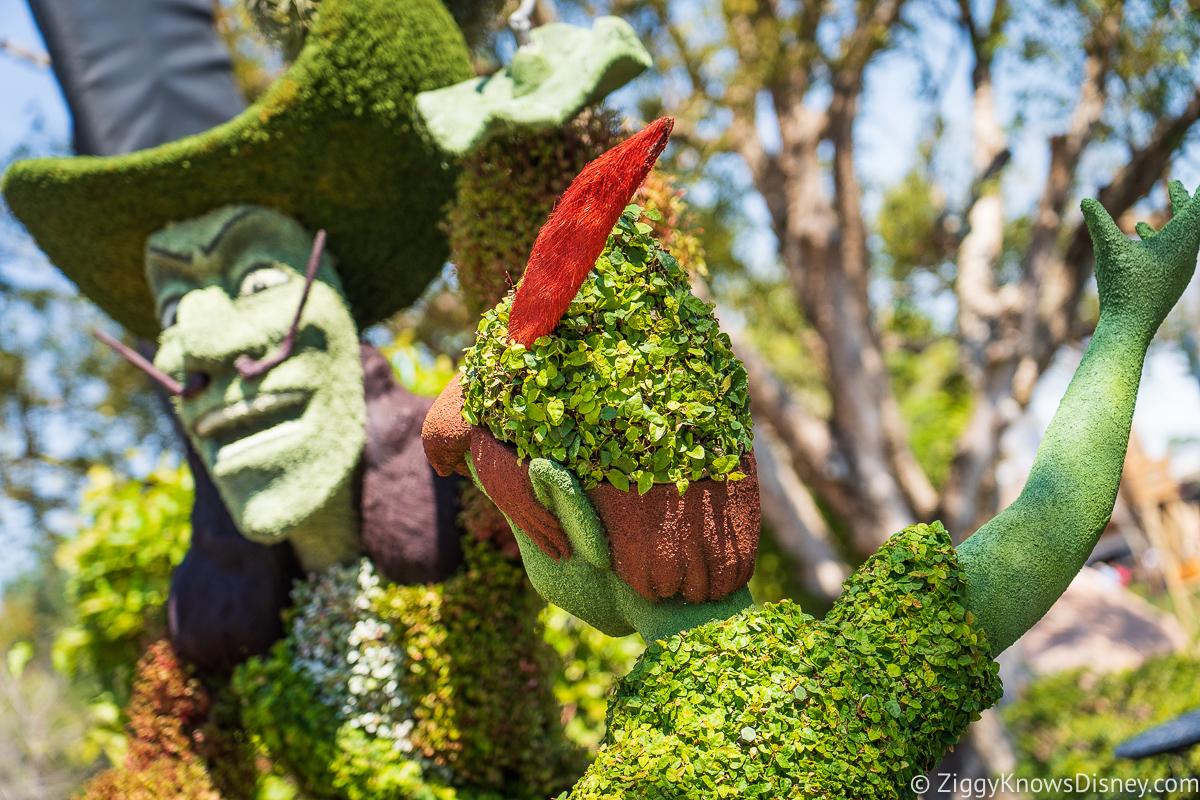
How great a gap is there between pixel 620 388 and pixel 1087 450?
1.08 m

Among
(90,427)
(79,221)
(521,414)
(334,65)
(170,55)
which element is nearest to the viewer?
(521,414)

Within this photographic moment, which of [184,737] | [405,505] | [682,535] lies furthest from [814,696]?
[184,737]

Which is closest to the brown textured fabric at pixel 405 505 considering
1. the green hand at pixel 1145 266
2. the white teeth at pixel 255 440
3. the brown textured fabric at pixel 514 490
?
the white teeth at pixel 255 440

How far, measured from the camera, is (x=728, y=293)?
408 inches

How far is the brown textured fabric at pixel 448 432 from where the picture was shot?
2.00 metres

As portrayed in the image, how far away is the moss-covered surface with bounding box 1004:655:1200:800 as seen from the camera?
467 cm

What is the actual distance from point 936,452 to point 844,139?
11.1 ft

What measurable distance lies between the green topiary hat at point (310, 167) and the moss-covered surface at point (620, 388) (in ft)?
4.08

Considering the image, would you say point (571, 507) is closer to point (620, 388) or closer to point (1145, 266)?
point (620, 388)

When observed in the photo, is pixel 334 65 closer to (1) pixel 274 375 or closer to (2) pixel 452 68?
(2) pixel 452 68

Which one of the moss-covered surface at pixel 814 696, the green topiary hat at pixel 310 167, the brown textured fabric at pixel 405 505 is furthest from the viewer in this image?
the brown textured fabric at pixel 405 505

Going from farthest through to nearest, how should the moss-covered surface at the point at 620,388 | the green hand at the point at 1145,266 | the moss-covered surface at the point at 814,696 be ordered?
the green hand at the point at 1145,266 < the moss-covered surface at the point at 620,388 < the moss-covered surface at the point at 814,696

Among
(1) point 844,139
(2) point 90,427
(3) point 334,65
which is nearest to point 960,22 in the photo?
(1) point 844,139

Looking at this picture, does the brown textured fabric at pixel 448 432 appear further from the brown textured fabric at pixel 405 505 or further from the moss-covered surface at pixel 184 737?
the moss-covered surface at pixel 184 737
